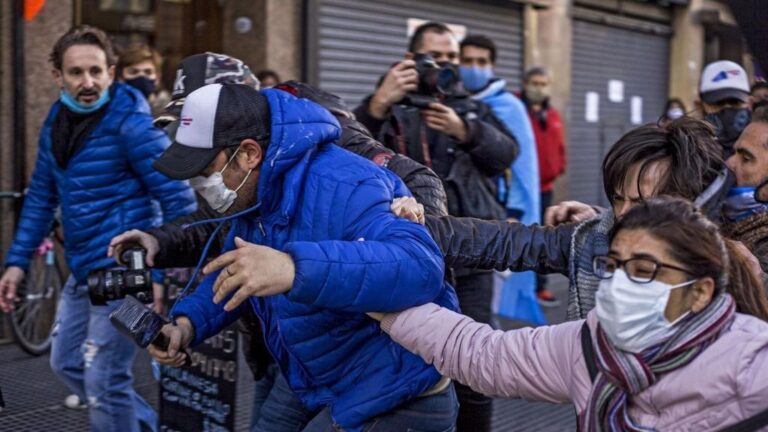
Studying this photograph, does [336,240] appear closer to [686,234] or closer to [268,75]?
[686,234]

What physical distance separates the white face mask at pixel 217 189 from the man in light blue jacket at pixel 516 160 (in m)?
2.56

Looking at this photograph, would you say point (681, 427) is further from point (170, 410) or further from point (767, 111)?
point (170, 410)

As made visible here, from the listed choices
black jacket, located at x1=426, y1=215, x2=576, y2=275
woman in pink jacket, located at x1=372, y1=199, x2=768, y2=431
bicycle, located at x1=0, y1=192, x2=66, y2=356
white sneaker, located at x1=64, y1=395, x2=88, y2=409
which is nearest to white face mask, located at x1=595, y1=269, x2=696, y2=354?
woman in pink jacket, located at x1=372, y1=199, x2=768, y2=431

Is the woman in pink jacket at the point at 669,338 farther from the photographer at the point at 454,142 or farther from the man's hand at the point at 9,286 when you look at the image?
the man's hand at the point at 9,286

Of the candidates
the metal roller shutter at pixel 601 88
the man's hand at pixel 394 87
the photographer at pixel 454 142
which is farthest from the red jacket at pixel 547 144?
the man's hand at pixel 394 87

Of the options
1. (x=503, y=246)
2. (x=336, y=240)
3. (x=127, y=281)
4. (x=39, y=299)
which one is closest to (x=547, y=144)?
(x=39, y=299)

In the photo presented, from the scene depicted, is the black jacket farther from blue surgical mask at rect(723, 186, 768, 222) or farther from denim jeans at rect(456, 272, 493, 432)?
denim jeans at rect(456, 272, 493, 432)

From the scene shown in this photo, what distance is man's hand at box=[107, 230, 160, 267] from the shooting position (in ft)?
11.9

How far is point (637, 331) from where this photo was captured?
2127 mm

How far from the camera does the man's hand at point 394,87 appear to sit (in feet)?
14.2

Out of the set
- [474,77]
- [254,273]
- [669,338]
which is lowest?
[669,338]

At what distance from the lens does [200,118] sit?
2.69 metres

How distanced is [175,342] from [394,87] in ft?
5.83

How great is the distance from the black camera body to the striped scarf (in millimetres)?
1846
